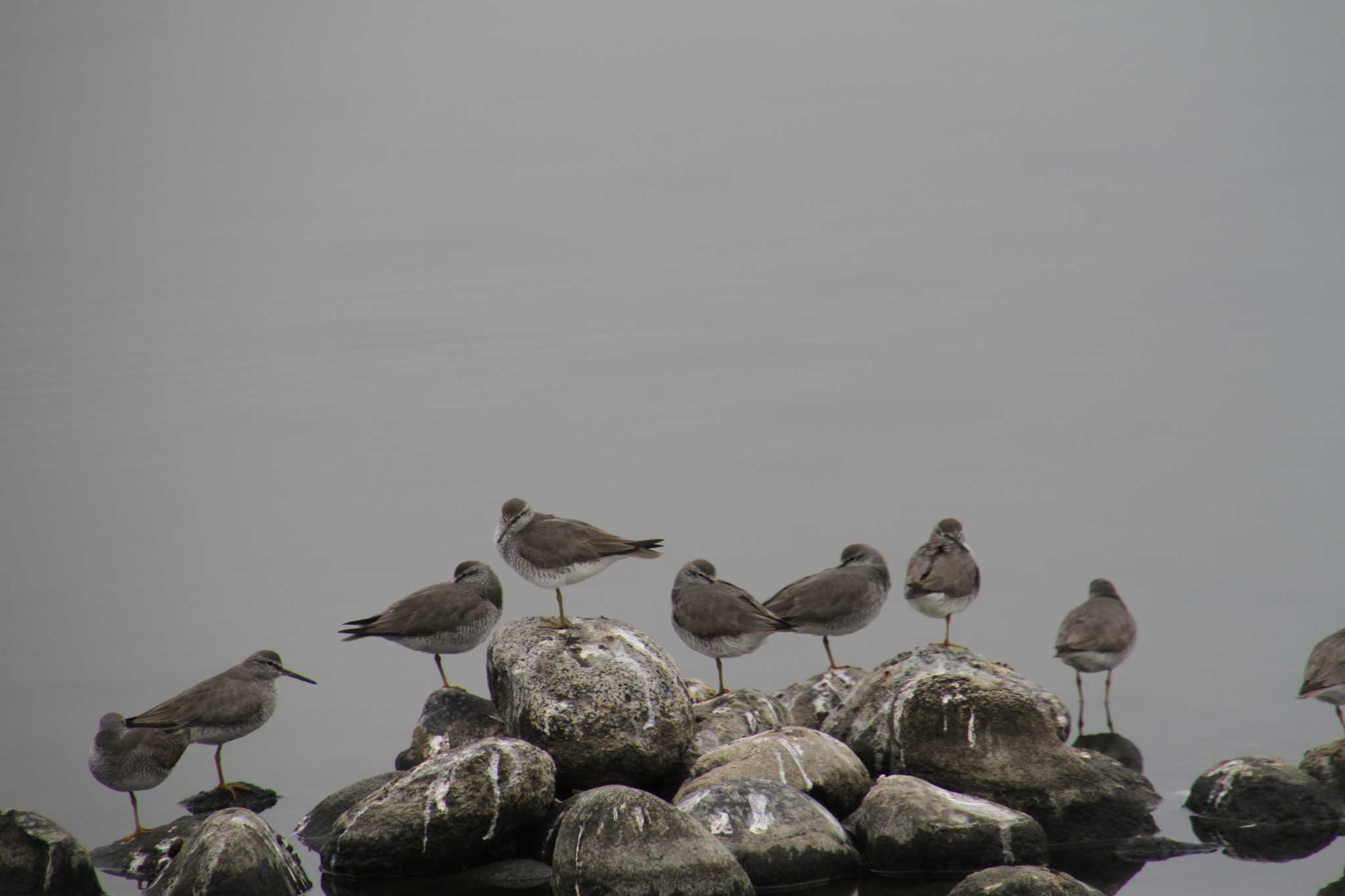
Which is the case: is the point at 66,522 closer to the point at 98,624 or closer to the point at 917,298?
the point at 98,624

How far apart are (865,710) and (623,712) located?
207cm

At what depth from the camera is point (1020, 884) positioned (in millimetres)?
8828

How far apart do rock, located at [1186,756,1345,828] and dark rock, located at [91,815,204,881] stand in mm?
7003

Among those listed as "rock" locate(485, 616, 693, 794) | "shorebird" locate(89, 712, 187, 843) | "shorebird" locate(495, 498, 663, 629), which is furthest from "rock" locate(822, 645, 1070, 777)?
"shorebird" locate(89, 712, 187, 843)

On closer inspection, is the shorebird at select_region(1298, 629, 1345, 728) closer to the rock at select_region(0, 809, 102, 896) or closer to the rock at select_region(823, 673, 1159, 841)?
the rock at select_region(823, 673, 1159, 841)

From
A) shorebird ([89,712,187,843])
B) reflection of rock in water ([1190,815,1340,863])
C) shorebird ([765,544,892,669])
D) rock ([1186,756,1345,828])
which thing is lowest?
reflection of rock in water ([1190,815,1340,863])

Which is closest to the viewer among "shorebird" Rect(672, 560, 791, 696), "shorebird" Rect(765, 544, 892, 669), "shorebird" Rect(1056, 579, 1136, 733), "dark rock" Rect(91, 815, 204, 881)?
"dark rock" Rect(91, 815, 204, 881)

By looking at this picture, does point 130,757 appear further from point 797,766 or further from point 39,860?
point 797,766

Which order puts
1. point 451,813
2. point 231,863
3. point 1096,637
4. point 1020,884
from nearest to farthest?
point 1020,884 → point 231,863 → point 451,813 → point 1096,637

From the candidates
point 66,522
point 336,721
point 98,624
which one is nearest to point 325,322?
point 66,522

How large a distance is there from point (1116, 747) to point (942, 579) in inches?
75.6

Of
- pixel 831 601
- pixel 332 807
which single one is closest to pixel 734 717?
pixel 831 601

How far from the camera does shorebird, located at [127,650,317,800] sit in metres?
11.7

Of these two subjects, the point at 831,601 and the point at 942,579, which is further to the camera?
the point at 942,579
